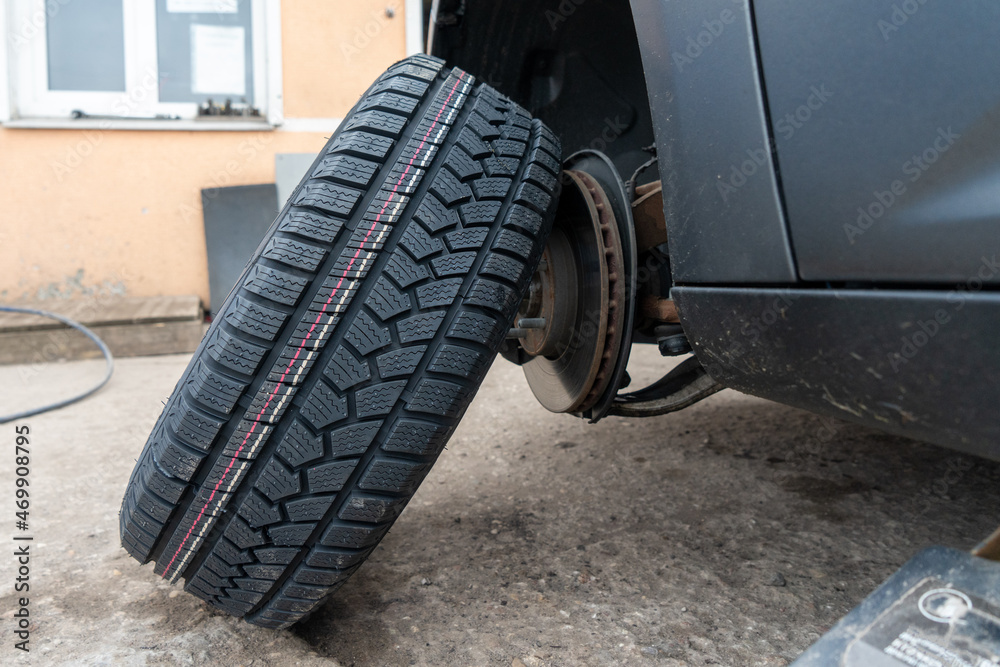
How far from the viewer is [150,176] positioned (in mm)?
4109

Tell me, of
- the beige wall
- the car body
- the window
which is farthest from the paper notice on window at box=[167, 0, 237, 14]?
the car body

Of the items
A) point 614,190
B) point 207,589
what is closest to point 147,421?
point 207,589

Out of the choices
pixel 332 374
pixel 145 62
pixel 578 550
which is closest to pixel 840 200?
pixel 332 374

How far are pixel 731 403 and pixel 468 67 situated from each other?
1.46 meters

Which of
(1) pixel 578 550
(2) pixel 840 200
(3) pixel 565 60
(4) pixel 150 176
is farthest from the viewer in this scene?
(4) pixel 150 176

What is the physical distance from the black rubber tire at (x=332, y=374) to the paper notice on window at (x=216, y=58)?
396 centimetres

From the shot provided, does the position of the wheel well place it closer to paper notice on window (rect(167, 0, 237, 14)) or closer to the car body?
the car body

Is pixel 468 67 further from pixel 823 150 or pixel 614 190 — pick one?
pixel 823 150

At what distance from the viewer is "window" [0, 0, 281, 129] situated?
158 inches

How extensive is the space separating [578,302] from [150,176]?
3.81 meters

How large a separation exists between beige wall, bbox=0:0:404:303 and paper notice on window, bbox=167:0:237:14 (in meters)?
0.42

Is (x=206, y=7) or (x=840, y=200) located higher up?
(x=206, y=7)

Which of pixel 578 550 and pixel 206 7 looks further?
pixel 206 7

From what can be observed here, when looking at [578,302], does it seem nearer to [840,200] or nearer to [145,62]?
[840,200]
